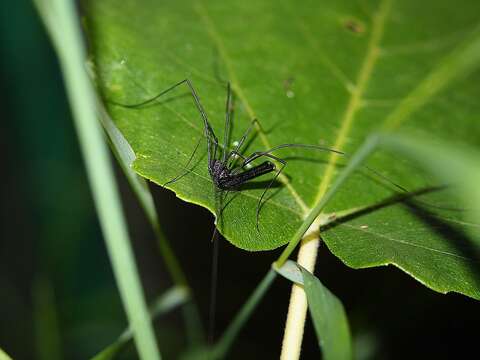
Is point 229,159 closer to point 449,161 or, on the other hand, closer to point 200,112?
point 200,112

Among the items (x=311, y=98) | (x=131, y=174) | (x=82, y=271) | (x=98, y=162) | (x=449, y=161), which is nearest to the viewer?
(x=449, y=161)

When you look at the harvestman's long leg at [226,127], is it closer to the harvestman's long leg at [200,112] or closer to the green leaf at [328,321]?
the harvestman's long leg at [200,112]

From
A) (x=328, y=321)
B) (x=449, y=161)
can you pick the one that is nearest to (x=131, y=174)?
(x=328, y=321)

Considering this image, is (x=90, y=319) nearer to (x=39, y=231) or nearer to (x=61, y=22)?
(x=39, y=231)

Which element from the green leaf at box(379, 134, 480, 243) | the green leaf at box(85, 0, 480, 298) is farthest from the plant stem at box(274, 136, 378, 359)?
the green leaf at box(379, 134, 480, 243)

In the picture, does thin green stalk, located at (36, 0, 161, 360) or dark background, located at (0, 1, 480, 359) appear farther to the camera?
dark background, located at (0, 1, 480, 359)

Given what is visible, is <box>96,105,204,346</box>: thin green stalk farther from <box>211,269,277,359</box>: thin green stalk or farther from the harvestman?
<box>211,269,277,359</box>: thin green stalk
